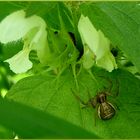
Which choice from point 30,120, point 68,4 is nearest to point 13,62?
point 68,4

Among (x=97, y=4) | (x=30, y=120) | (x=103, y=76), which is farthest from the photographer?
(x=103, y=76)

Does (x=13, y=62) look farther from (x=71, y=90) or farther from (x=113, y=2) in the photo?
(x=113, y=2)

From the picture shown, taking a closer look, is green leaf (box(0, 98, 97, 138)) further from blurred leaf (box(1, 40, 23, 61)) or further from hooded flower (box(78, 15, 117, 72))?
blurred leaf (box(1, 40, 23, 61))

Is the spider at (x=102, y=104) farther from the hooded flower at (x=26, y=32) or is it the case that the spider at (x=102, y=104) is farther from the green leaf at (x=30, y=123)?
the green leaf at (x=30, y=123)

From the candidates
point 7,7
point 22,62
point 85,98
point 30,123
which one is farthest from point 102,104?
point 30,123

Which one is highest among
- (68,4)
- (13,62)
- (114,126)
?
(68,4)

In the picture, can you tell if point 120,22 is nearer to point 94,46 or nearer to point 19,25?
point 94,46
